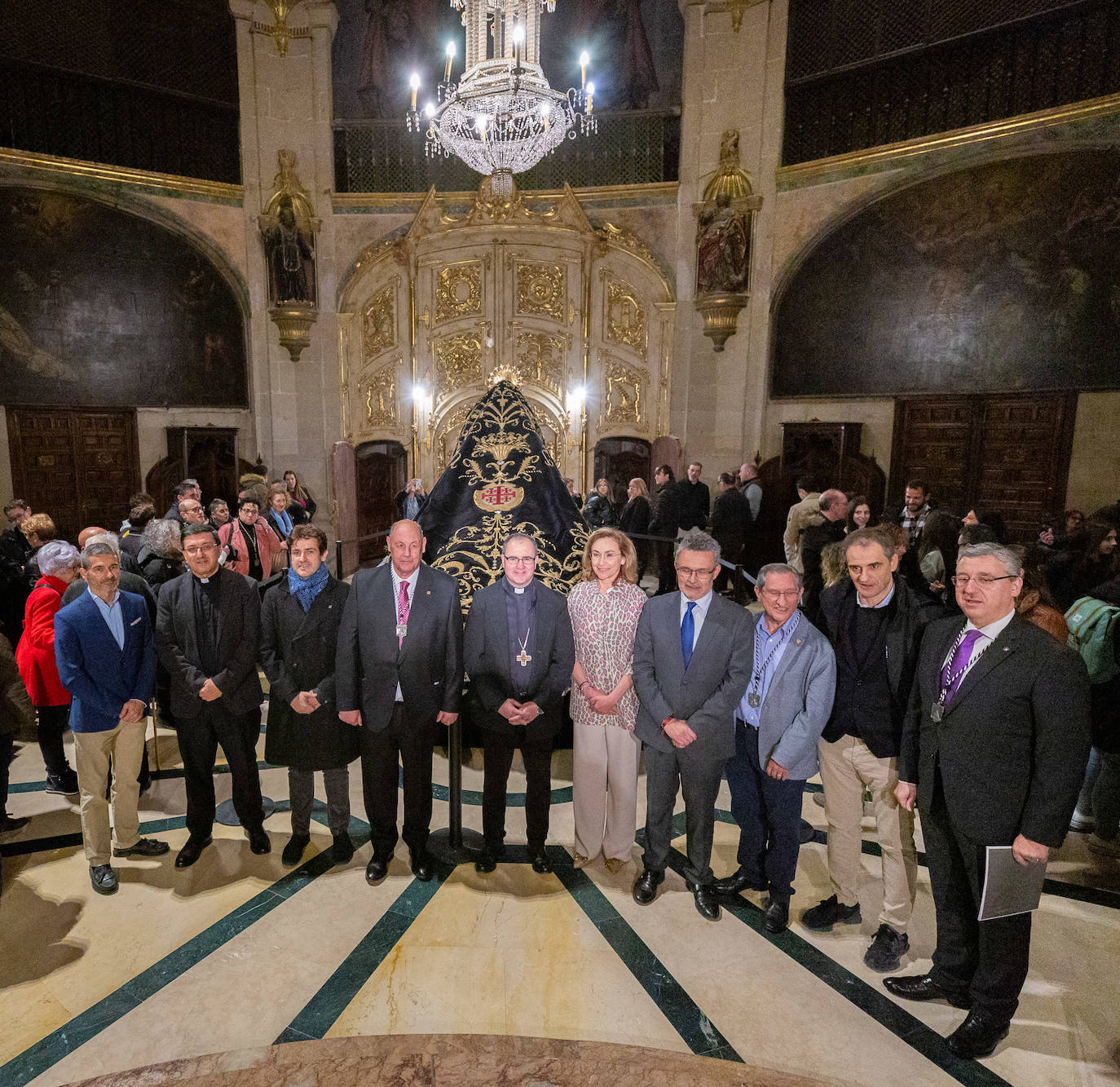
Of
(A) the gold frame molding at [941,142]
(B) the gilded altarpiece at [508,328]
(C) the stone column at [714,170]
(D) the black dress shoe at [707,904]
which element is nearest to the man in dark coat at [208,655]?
(D) the black dress shoe at [707,904]

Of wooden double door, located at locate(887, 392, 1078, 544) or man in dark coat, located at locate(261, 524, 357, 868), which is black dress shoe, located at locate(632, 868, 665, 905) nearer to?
man in dark coat, located at locate(261, 524, 357, 868)

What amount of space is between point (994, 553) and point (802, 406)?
8.42 metres

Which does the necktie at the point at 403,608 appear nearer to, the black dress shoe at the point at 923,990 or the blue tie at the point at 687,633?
the blue tie at the point at 687,633

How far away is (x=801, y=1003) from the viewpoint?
8.55 feet

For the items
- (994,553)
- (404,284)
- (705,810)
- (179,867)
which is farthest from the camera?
(404,284)

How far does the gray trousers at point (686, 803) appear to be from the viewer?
3.03 meters

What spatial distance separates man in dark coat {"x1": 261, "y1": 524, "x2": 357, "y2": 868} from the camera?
128 inches

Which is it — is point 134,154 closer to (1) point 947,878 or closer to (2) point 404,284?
(2) point 404,284

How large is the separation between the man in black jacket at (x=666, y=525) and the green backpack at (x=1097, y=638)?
15.8 feet

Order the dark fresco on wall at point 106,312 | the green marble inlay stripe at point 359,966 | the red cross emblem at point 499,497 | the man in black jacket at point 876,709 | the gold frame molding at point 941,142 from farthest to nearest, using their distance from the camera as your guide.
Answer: the dark fresco on wall at point 106,312, the gold frame molding at point 941,142, the red cross emblem at point 499,497, the man in black jacket at point 876,709, the green marble inlay stripe at point 359,966

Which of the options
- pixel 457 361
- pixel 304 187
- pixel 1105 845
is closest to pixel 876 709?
pixel 1105 845

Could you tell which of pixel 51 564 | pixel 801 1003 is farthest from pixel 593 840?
pixel 51 564

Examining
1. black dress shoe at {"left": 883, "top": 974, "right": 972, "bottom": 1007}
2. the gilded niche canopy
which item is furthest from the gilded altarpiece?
black dress shoe at {"left": 883, "top": 974, "right": 972, "bottom": 1007}

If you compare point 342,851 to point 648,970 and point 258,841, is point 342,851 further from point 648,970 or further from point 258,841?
point 648,970
